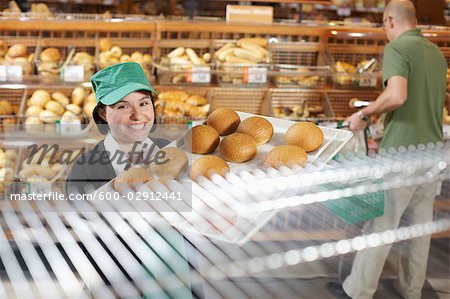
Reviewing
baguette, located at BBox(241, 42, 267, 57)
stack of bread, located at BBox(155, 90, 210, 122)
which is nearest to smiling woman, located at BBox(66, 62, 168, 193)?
stack of bread, located at BBox(155, 90, 210, 122)

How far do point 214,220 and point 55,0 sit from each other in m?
4.26

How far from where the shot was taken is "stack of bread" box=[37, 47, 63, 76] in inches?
140

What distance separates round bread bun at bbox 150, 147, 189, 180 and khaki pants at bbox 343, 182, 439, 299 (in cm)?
37

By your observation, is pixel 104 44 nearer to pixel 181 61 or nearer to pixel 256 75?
pixel 181 61

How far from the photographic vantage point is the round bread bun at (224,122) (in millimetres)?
1348

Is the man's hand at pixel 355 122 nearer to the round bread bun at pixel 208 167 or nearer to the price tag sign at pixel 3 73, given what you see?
the round bread bun at pixel 208 167

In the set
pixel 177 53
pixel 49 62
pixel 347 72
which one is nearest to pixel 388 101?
pixel 347 72

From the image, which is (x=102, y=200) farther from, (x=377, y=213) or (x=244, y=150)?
(x=377, y=213)

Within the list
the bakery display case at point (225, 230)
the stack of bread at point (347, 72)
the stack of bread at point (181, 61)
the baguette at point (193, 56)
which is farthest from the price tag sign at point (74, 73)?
the bakery display case at point (225, 230)

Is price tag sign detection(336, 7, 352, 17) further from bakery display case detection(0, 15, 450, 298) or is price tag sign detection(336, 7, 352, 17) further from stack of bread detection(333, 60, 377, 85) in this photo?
bakery display case detection(0, 15, 450, 298)

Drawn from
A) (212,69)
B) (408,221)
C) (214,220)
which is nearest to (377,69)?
(212,69)

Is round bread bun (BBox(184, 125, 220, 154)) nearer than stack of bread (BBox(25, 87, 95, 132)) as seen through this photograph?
Yes

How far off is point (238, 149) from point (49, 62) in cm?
263

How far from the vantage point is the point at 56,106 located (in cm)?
348
